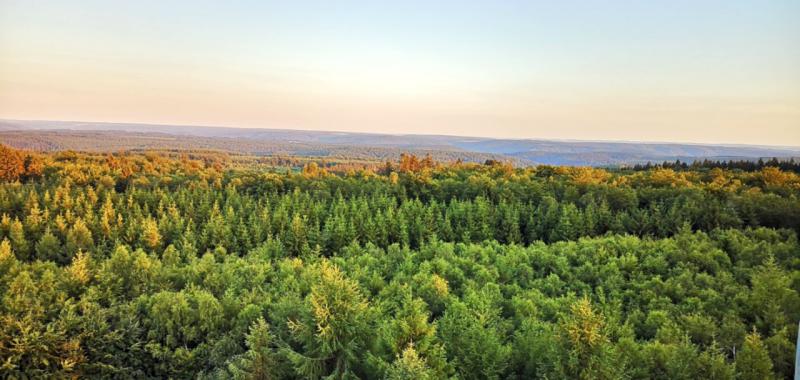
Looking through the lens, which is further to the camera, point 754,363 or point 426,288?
point 426,288

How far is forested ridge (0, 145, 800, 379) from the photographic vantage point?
14.3 meters

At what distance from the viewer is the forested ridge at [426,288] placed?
14289 millimetres

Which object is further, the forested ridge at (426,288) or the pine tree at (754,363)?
the forested ridge at (426,288)

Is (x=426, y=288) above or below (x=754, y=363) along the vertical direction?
below

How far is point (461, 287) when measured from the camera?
26.6 metres

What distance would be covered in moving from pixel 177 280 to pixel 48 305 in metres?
6.62

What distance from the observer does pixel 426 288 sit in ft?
79.2

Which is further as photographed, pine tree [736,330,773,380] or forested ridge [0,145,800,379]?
forested ridge [0,145,800,379]

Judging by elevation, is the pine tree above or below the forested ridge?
above

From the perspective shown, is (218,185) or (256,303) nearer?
(256,303)

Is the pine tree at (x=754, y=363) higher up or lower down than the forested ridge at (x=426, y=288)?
higher up

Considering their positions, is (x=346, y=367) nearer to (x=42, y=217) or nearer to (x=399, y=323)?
(x=399, y=323)

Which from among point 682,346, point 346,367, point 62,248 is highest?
point 682,346

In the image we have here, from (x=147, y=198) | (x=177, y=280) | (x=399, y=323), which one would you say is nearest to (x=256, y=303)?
(x=177, y=280)
